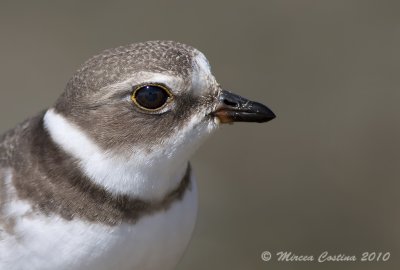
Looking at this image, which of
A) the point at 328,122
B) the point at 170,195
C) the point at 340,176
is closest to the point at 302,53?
the point at 328,122

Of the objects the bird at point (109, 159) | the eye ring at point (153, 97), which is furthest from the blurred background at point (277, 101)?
the eye ring at point (153, 97)

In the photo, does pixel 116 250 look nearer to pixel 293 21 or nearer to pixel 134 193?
pixel 134 193

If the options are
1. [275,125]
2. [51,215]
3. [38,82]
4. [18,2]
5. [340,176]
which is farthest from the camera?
[18,2]

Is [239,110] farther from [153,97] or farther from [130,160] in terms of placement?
[130,160]

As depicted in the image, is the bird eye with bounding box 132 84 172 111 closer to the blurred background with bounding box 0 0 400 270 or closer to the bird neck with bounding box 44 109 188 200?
the bird neck with bounding box 44 109 188 200

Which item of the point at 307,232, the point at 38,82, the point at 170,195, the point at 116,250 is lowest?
the point at 116,250

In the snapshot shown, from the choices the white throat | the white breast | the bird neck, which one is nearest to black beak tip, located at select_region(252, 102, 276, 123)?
the white throat

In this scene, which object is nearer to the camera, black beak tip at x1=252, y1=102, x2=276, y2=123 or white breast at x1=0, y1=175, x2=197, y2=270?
white breast at x1=0, y1=175, x2=197, y2=270

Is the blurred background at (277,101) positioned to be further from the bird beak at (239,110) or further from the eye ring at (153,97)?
the eye ring at (153,97)
